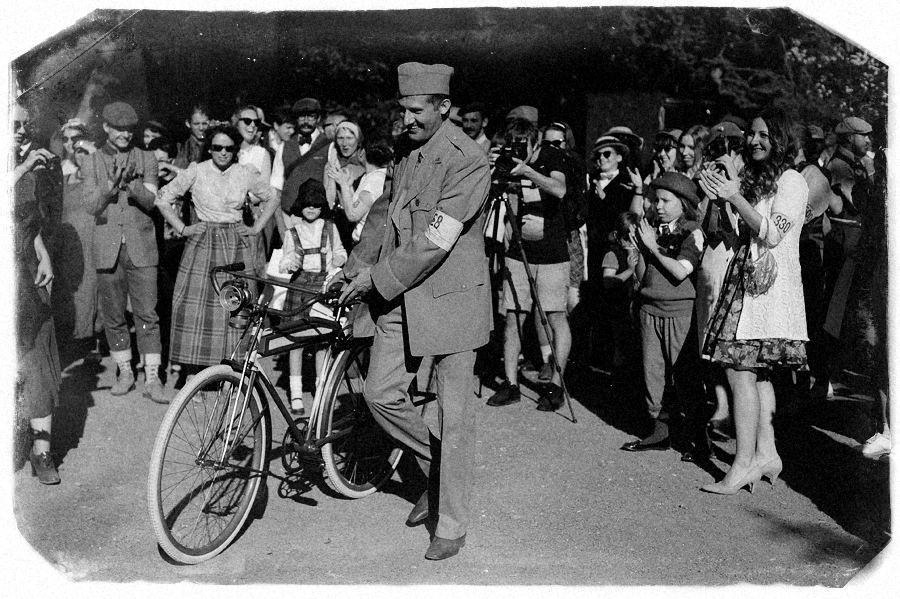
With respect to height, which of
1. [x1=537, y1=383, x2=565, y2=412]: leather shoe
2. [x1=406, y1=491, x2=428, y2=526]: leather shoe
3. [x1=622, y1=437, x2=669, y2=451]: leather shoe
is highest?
[x1=537, y1=383, x2=565, y2=412]: leather shoe

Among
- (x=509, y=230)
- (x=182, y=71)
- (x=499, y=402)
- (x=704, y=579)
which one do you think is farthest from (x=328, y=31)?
(x=704, y=579)

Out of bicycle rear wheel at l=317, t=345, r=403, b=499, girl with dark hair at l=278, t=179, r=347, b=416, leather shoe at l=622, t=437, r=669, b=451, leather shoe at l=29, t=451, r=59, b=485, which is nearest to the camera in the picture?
bicycle rear wheel at l=317, t=345, r=403, b=499

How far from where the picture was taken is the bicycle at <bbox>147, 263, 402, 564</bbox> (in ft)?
13.1

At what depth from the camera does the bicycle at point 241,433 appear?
3996 millimetres

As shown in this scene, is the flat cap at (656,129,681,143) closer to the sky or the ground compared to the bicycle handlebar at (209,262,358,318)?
closer to the sky

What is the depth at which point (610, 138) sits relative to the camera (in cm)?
780

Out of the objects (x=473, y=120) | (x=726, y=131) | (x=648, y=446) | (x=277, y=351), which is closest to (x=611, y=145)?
(x=473, y=120)

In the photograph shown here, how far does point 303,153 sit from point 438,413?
4.17 meters

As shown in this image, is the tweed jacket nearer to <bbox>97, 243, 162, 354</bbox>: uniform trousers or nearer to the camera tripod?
the camera tripod

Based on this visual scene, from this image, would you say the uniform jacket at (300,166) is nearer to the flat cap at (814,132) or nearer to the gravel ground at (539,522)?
the gravel ground at (539,522)

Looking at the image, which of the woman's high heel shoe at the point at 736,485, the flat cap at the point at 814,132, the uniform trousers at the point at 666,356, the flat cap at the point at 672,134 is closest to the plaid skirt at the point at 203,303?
the uniform trousers at the point at 666,356

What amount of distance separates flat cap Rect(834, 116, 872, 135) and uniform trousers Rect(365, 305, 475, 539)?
337cm

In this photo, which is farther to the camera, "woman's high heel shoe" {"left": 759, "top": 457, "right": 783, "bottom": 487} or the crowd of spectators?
"woman's high heel shoe" {"left": 759, "top": 457, "right": 783, "bottom": 487}

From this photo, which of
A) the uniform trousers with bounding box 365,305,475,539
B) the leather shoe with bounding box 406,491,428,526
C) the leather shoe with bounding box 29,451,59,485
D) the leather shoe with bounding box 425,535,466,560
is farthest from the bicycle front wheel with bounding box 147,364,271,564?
the leather shoe with bounding box 29,451,59,485
